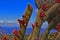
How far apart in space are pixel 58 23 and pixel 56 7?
385 millimetres

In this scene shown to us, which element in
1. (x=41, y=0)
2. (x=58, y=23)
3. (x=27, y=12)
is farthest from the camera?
(x=41, y=0)

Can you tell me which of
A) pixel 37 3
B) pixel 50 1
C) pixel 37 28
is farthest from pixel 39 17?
pixel 37 3

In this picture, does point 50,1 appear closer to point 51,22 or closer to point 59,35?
point 51,22

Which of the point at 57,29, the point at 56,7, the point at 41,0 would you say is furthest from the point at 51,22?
the point at 41,0

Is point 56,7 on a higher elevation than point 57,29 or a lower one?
higher

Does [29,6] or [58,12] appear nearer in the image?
[29,6]

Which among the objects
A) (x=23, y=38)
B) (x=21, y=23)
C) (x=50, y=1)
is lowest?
(x=23, y=38)

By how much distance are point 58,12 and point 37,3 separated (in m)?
0.64

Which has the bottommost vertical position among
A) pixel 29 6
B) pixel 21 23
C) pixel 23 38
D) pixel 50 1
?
pixel 23 38

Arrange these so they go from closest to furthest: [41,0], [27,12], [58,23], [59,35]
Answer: [27,12] < [59,35] < [58,23] < [41,0]

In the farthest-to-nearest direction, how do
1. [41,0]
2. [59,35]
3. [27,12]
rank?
1. [41,0]
2. [59,35]
3. [27,12]

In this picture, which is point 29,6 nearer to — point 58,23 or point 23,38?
point 23,38

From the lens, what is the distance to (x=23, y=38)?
8.43ft

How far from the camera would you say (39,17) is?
261 centimetres
